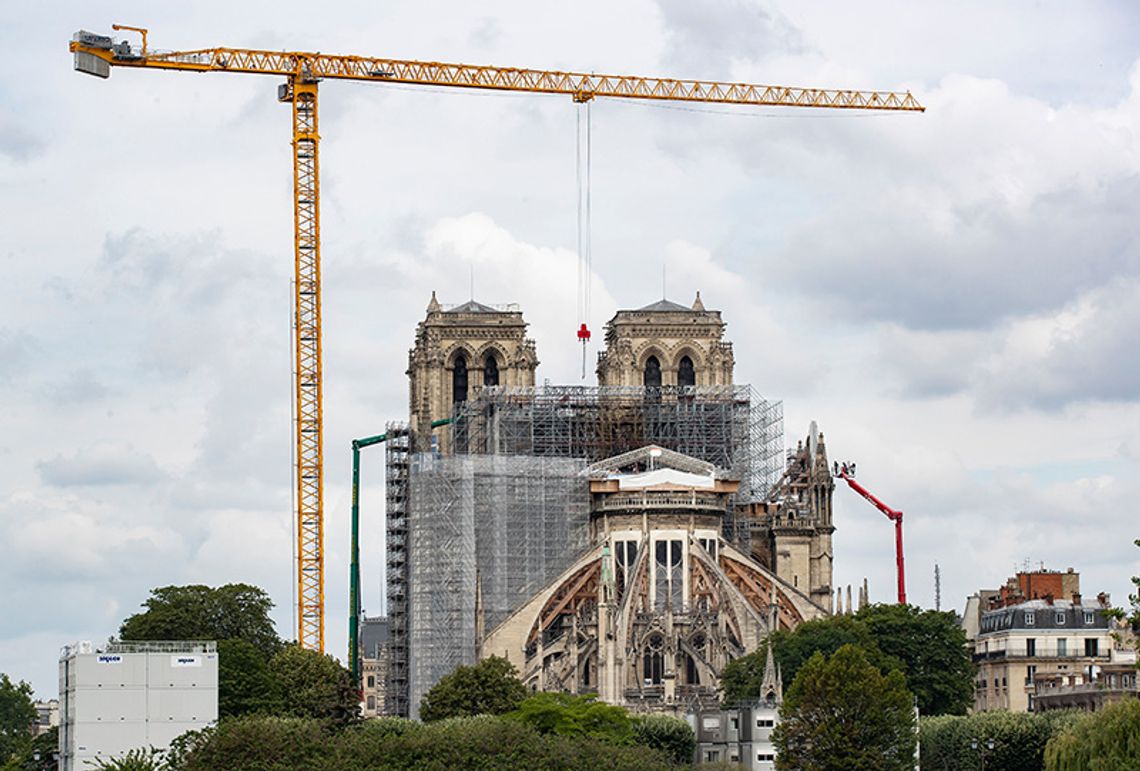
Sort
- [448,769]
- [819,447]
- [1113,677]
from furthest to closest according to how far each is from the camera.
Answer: [819,447] < [1113,677] < [448,769]

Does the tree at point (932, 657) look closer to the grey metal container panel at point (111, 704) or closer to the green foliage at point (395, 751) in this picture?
the green foliage at point (395, 751)

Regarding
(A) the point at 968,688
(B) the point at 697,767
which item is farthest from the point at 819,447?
(B) the point at 697,767

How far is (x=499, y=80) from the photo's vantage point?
192 metres

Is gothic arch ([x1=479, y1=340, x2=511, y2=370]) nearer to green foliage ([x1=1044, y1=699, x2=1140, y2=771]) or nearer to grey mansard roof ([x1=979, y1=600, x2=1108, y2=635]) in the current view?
grey mansard roof ([x1=979, y1=600, x2=1108, y2=635])

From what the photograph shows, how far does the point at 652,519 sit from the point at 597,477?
4290 mm

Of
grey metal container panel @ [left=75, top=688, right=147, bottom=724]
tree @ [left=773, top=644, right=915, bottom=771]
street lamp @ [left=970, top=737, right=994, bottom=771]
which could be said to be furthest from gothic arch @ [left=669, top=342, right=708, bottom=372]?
grey metal container panel @ [left=75, top=688, right=147, bottom=724]

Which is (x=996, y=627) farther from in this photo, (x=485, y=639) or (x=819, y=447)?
(x=485, y=639)

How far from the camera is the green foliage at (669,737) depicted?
143 metres

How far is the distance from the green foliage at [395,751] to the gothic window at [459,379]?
233 ft

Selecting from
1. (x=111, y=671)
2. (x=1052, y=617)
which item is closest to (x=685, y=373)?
(x=1052, y=617)

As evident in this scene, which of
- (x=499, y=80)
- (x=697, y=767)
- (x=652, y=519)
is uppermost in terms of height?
(x=499, y=80)

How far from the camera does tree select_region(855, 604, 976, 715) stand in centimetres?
15950

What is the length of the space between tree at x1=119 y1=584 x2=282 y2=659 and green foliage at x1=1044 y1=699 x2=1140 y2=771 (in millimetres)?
51156

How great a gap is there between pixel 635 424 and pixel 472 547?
19.7 meters
